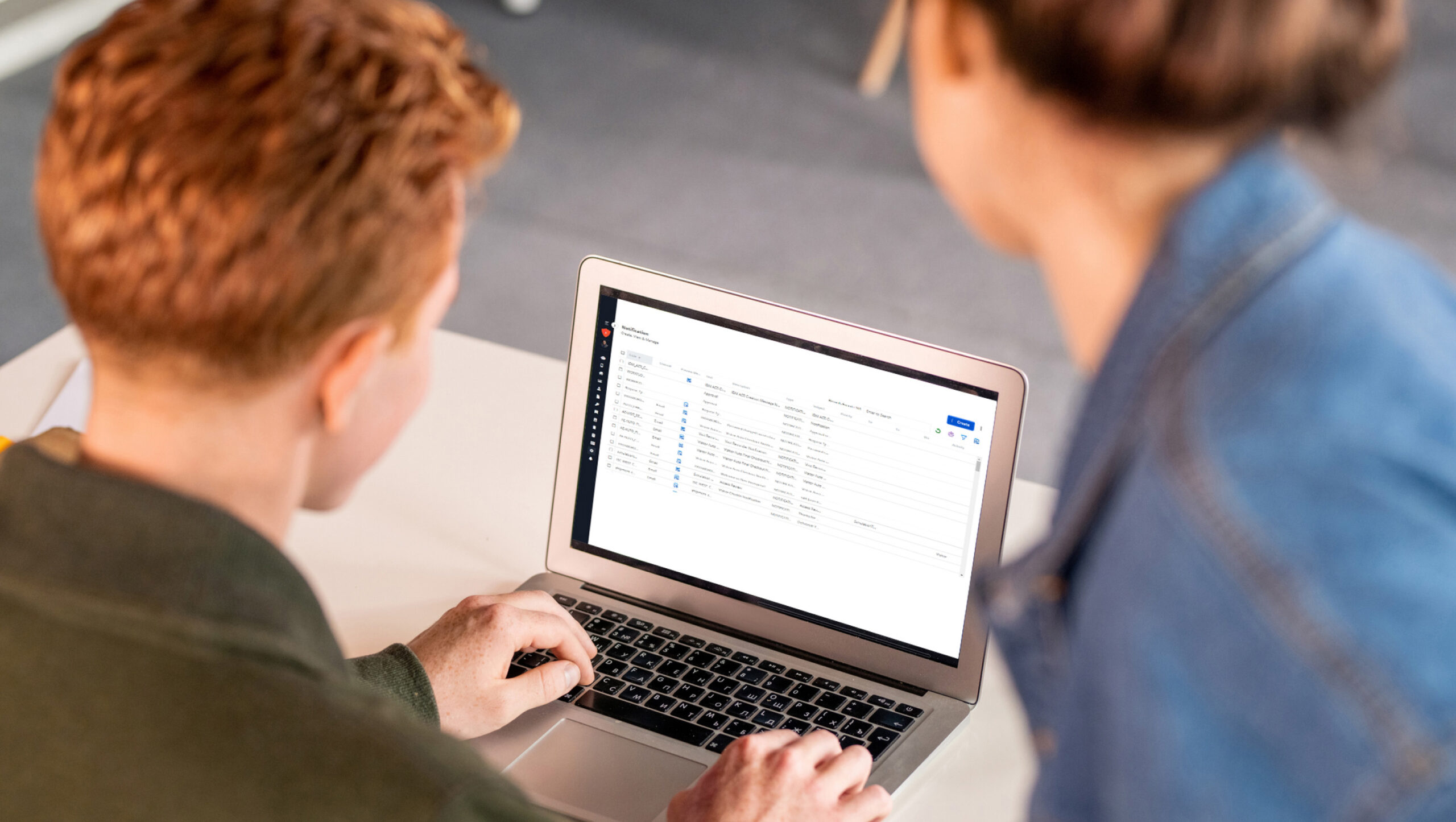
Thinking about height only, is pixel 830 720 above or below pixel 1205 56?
below

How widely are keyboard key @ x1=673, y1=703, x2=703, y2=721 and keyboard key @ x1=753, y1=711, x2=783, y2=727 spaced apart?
0.04 metres

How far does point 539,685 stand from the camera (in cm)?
106

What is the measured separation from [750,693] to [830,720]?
7cm

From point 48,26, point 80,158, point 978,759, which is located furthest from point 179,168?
point 48,26

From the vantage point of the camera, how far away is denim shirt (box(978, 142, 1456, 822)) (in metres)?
0.50

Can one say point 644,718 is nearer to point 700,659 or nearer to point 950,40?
point 700,659

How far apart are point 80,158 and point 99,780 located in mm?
297

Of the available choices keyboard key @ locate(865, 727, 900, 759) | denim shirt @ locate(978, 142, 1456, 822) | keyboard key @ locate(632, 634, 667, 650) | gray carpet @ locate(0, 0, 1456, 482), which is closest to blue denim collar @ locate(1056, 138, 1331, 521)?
denim shirt @ locate(978, 142, 1456, 822)

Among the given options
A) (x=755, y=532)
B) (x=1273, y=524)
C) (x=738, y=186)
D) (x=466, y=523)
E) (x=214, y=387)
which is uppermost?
(x=1273, y=524)

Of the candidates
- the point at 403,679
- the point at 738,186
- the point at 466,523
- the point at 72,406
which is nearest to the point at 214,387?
the point at 403,679

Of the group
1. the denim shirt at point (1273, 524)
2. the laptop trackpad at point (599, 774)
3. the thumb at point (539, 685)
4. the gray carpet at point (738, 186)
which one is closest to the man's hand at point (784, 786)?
the laptop trackpad at point (599, 774)

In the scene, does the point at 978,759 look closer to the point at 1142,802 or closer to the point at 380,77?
the point at 1142,802

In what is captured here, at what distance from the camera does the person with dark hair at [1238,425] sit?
50 centimetres

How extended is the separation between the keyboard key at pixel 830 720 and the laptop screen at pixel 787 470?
7cm
